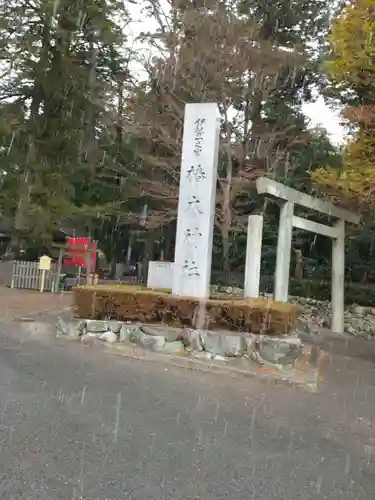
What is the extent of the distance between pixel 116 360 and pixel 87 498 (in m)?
3.98

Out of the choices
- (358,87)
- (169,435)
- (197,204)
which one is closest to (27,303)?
(197,204)

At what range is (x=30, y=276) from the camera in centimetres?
1605

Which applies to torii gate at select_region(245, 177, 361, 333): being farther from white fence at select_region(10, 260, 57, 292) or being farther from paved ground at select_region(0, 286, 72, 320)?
white fence at select_region(10, 260, 57, 292)

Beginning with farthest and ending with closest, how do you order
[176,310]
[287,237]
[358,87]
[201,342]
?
[287,237]
[358,87]
[176,310]
[201,342]

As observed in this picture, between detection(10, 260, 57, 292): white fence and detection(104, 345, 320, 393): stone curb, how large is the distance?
29.7ft

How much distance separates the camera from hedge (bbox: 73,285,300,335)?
7.65 m

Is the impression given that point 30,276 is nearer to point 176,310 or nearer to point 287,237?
point 287,237

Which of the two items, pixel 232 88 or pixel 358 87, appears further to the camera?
pixel 232 88

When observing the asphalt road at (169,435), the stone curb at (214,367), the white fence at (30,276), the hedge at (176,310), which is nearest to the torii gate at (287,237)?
the hedge at (176,310)

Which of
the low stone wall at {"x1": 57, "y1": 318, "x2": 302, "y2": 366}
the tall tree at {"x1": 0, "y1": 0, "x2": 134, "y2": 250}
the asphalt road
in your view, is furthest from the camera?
the tall tree at {"x1": 0, "y1": 0, "x2": 134, "y2": 250}

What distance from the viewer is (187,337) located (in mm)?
7516

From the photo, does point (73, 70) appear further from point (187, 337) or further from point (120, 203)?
point (187, 337)

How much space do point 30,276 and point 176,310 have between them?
955 centimetres

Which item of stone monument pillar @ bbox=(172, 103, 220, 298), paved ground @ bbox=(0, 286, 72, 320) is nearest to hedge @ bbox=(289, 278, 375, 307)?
paved ground @ bbox=(0, 286, 72, 320)
